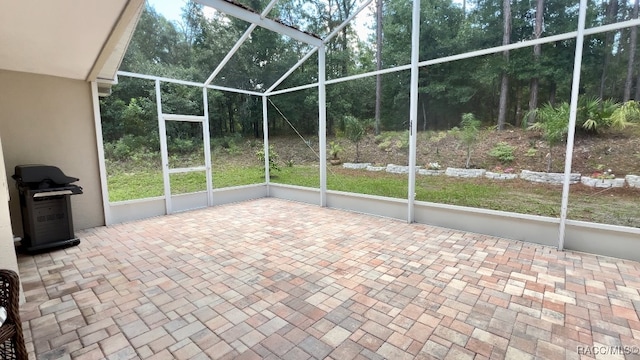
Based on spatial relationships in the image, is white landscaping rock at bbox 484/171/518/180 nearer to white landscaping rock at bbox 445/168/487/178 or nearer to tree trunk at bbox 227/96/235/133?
white landscaping rock at bbox 445/168/487/178

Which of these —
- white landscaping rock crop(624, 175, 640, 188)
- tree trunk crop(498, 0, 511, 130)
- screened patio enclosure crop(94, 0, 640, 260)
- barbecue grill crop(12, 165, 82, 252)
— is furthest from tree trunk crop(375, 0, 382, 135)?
barbecue grill crop(12, 165, 82, 252)

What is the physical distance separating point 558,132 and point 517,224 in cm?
175

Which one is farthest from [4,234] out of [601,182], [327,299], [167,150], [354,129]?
[601,182]

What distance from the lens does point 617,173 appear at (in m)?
4.01

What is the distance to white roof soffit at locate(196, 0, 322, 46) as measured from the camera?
3.93 m

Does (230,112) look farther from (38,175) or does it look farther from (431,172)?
(431,172)

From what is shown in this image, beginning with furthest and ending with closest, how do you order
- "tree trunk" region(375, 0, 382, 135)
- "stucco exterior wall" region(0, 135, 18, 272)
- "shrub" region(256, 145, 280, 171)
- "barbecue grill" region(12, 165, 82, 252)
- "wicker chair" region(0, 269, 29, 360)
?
"shrub" region(256, 145, 280, 171)
"tree trunk" region(375, 0, 382, 135)
"barbecue grill" region(12, 165, 82, 252)
"stucco exterior wall" region(0, 135, 18, 272)
"wicker chair" region(0, 269, 29, 360)

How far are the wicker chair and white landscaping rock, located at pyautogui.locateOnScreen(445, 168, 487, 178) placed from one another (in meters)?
5.76

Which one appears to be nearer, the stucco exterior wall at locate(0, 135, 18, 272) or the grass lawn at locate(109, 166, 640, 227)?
the stucco exterior wall at locate(0, 135, 18, 272)

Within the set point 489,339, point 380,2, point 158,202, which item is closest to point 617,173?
point 489,339

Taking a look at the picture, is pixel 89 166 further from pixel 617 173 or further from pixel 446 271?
pixel 617 173

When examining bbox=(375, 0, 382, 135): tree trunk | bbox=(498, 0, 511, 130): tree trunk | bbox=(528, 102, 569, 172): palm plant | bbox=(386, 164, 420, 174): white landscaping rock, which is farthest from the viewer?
bbox=(386, 164, 420, 174): white landscaping rock

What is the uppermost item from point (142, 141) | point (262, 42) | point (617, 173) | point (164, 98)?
point (262, 42)

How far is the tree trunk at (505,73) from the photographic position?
4.58 meters
